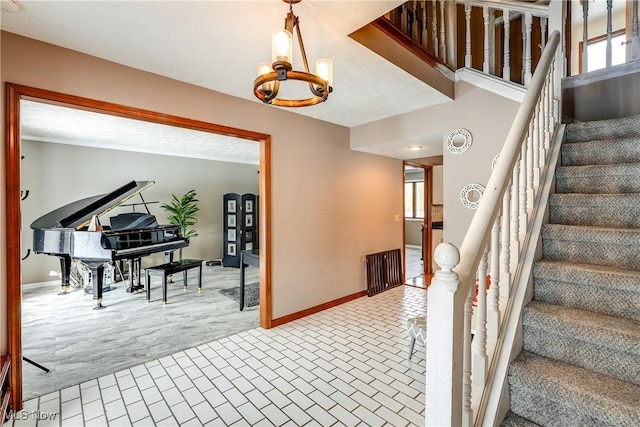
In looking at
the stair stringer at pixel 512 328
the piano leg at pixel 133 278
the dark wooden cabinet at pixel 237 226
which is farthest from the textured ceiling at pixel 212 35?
the dark wooden cabinet at pixel 237 226

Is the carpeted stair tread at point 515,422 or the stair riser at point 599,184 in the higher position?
the stair riser at point 599,184

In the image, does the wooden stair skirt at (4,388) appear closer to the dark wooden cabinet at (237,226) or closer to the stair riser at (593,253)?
the stair riser at (593,253)

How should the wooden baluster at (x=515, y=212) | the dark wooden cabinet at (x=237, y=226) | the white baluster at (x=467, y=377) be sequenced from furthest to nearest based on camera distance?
the dark wooden cabinet at (x=237, y=226)
the wooden baluster at (x=515, y=212)
the white baluster at (x=467, y=377)

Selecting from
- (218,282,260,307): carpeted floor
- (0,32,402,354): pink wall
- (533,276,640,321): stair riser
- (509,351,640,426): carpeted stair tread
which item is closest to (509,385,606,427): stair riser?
(509,351,640,426): carpeted stair tread

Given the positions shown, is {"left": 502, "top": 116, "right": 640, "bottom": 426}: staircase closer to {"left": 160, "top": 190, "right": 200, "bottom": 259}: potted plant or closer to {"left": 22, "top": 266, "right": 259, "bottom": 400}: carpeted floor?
{"left": 22, "top": 266, "right": 259, "bottom": 400}: carpeted floor

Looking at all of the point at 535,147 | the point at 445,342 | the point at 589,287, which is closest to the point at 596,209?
the point at 535,147

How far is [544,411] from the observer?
1.25m

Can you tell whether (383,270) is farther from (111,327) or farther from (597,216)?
(111,327)

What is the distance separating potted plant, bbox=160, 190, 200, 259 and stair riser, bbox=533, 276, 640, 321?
6.15 metres

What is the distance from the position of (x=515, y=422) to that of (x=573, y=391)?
10.6 inches

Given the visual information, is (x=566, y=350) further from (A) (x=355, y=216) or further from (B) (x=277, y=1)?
(A) (x=355, y=216)

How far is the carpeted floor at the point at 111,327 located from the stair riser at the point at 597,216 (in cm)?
304

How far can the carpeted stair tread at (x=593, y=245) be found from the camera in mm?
1561

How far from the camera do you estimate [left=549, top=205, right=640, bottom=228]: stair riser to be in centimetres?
174
